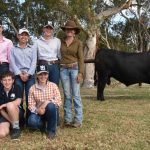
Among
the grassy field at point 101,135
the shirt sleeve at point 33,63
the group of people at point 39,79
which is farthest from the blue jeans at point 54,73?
the grassy field at point 101,135

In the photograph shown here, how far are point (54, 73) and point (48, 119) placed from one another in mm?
1097

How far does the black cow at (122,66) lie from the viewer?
13016mm

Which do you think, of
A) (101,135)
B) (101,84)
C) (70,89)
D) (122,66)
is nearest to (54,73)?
(70,89)

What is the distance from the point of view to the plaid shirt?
7500 millimetres

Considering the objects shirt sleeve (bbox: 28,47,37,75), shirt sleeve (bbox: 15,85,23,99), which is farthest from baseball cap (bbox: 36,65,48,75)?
shirt sleeve (bbox: 15,85,23,99)

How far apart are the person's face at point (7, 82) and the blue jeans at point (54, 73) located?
88cm

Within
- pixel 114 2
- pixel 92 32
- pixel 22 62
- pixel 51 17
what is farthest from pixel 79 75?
pixel 51 17

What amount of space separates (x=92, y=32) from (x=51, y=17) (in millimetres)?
17573

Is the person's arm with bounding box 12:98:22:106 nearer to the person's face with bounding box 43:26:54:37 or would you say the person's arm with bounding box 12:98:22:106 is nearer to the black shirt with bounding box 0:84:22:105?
the black shirt with bounding box 0:84:22:105

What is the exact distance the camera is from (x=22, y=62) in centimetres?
A: 788

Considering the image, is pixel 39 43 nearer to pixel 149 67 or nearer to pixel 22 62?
pixel 22 62

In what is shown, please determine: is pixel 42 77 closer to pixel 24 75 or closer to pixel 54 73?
pixel 24 75

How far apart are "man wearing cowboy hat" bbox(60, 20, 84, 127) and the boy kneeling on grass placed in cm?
102

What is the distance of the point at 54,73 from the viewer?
8164mm
